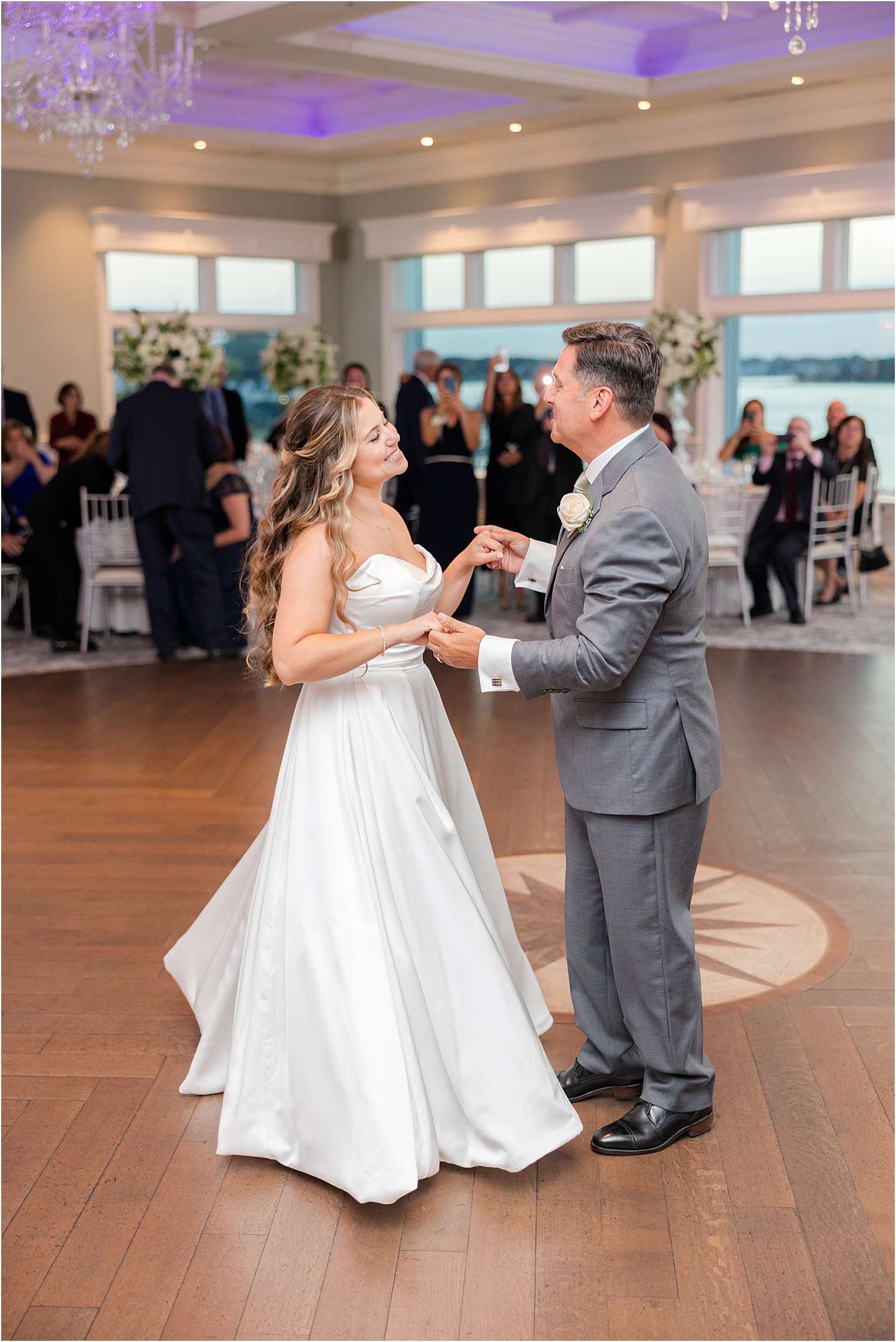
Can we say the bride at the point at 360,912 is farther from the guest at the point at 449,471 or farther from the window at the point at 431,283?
the window at the point at 431,283

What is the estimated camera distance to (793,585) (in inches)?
344

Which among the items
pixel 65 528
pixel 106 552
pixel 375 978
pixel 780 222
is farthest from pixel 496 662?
pixel 780 222

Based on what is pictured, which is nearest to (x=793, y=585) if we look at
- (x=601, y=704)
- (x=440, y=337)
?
(x=440, y=337)

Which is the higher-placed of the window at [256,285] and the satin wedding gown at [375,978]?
the window at [256,285]

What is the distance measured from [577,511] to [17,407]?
9483 millimetres

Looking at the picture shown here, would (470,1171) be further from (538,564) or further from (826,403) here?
(826,403)

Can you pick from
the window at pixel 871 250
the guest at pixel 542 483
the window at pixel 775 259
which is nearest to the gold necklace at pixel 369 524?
the guest at pixel 542 483

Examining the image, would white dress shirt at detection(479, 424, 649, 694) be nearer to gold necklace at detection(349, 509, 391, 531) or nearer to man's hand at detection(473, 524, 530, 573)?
man's hand at detection(473, 524, 530, 573)

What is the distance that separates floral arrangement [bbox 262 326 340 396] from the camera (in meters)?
11.0

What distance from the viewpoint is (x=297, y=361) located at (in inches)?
431

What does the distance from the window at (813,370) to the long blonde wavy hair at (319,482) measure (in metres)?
9.06

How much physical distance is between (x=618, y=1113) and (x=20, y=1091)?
129cm

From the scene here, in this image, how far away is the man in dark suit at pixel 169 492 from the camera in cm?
745

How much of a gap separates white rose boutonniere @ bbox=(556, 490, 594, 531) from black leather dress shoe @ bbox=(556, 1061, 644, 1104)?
1.19m
